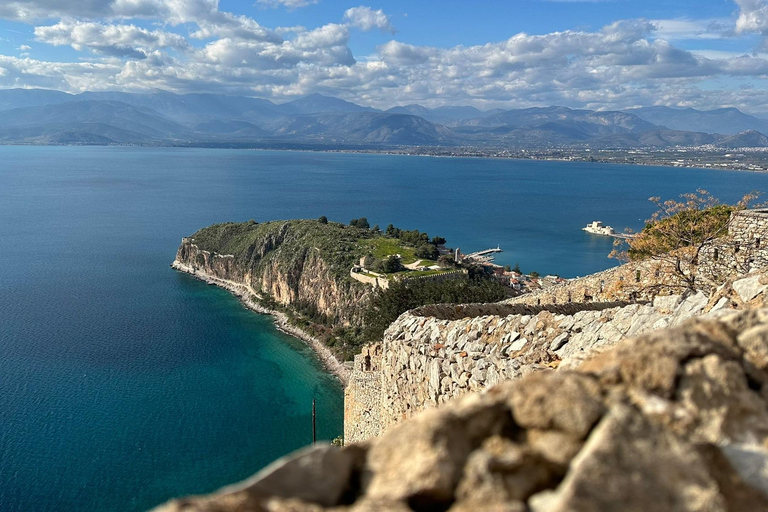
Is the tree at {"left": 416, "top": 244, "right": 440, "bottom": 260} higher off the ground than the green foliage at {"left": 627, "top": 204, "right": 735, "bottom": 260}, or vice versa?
the green foliage at {"left": 627, "top": 204, "right": 735, "bottom": 260}

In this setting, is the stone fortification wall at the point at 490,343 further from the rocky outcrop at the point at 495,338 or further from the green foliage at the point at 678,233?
the green foliage at the point at 678,233

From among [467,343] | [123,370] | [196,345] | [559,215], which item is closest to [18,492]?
[123,370]

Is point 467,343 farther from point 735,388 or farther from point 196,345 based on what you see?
point 196,345

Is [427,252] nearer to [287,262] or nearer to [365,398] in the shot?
[287,262]

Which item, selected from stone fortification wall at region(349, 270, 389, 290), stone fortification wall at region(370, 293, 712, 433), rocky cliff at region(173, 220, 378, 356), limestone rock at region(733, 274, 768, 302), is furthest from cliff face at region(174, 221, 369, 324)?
limestone rock at region(733, 274, 768, 302)

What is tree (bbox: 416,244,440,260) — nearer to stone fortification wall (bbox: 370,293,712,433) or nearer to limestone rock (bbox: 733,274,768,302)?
stone fortification wall (bbox: 370,293,712,433)

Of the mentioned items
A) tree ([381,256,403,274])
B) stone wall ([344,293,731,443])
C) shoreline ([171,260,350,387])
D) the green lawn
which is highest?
stone wall ([344,293,731,443])
